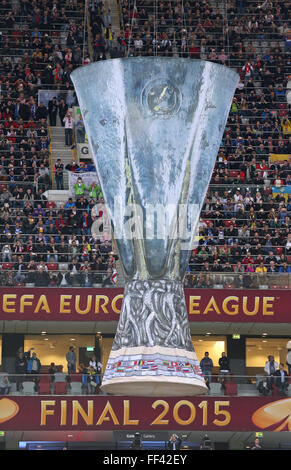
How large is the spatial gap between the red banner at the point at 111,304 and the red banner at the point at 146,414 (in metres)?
3.39

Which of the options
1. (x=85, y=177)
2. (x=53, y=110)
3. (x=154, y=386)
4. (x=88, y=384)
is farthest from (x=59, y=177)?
(x=154, y=386)

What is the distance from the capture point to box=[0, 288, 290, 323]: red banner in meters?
34.8

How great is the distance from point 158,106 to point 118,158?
114cm

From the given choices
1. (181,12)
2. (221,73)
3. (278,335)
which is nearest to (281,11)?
(181,12)

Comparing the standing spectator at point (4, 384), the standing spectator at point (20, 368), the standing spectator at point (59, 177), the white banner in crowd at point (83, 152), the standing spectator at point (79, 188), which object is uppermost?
the white banner in crowd at point (83, 152)

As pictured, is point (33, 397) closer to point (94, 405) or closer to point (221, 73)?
point (94, 405)

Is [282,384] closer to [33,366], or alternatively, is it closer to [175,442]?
[175,442]

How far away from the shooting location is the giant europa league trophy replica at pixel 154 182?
20250 mm

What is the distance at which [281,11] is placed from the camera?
4991 centimetres

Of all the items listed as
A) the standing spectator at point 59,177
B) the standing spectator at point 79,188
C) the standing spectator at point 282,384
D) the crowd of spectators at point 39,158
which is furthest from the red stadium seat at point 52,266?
the standing spectator at point 282,384

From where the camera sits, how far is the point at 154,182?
20391mm

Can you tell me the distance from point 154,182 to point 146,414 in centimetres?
1387

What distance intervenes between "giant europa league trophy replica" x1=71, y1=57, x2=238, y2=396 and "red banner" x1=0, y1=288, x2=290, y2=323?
13.7m

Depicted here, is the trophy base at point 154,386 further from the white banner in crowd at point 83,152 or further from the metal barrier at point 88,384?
the white banner in crowd at point 83,152
